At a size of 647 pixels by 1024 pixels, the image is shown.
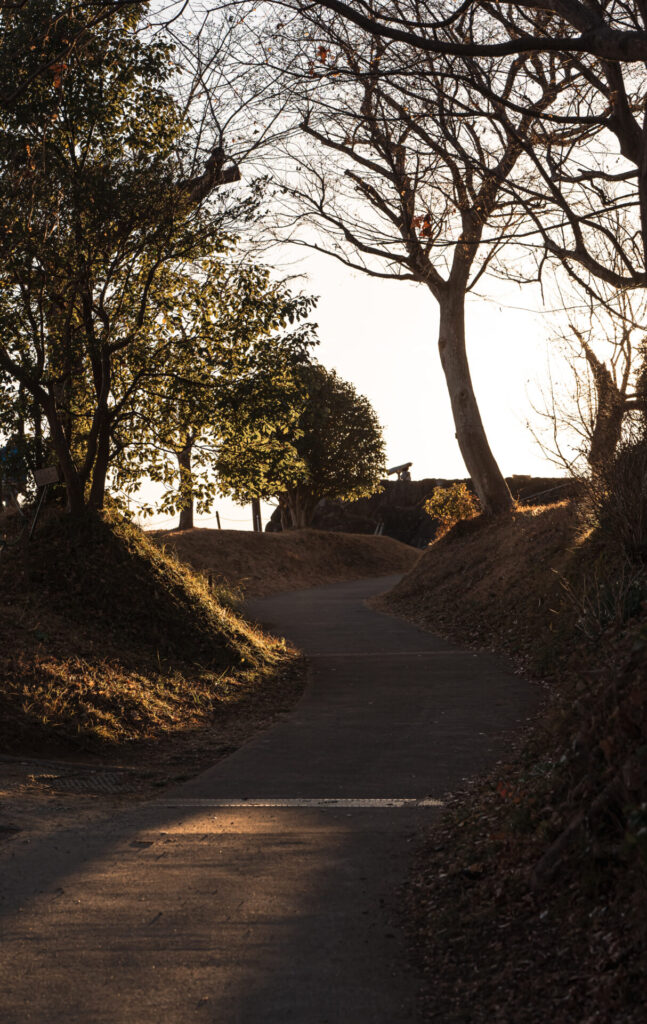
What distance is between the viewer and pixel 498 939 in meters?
4.24

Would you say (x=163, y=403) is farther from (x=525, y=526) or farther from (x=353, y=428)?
(x=353, y=428)

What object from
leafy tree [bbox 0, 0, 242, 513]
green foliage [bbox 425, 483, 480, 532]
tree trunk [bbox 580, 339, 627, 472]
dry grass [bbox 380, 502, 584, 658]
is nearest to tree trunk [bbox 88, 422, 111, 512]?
leafy tree [bbox 0, 0, 242, 513]

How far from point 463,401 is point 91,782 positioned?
1649 centimetres

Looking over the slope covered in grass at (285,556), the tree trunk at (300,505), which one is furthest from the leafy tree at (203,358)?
the tree trunk at (300,505)

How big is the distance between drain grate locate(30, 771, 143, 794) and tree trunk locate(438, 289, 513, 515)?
16078 mm

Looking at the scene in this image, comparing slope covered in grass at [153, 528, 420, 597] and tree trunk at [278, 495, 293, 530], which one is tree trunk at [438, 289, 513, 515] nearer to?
slope covered in grass at [153, 528, 420, 597]

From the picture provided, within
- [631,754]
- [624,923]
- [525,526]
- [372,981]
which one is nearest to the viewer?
[624,923]

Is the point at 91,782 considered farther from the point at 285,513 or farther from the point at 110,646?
the point at 285,513

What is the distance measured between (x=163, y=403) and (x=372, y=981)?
12.1 meters

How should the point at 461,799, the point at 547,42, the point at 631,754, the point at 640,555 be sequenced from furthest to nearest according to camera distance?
1. the point at 640,555
2. the point at 547,42
3. the point at 461,799
4. the point at 631,754

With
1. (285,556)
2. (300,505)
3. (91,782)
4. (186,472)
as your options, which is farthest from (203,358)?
(300,505)

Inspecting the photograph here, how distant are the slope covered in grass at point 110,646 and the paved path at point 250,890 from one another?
169cm

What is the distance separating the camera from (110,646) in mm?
11992

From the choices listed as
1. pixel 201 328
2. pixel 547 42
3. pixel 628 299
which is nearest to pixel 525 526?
pixel 628 299
